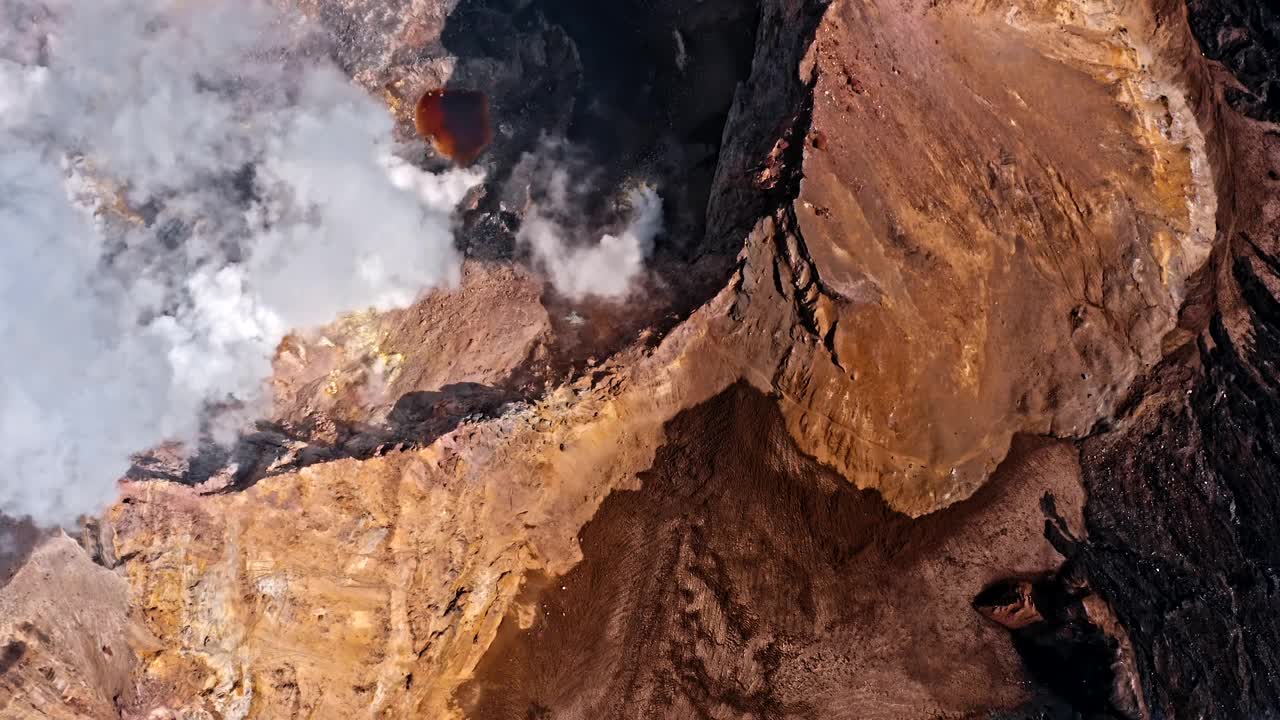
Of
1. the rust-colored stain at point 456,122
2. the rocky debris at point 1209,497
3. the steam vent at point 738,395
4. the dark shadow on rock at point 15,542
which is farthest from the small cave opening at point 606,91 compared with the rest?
the rocky debris at point 1209,497

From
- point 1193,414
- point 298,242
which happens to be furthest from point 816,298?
point 298,242

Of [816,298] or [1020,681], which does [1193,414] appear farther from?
[816,298]

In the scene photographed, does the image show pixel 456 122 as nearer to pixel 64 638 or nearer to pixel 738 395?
pixel 738 395

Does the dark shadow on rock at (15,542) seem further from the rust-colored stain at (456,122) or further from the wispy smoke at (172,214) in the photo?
the rust-colored stain at (456,122)

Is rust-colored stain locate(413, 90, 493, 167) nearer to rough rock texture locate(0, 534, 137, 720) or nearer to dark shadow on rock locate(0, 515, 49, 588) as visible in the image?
dark shadow on rock locate(0, 515, 49, 588)

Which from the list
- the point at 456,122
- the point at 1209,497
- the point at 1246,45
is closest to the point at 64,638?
the point at 456,122

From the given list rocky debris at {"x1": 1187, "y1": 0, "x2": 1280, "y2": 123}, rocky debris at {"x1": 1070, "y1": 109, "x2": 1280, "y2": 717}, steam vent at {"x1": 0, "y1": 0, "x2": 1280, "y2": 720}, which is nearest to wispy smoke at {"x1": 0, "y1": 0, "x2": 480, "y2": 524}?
steam vent at {"x1": 0, "y1": 0, "x2": 1280, "y2": 720}
